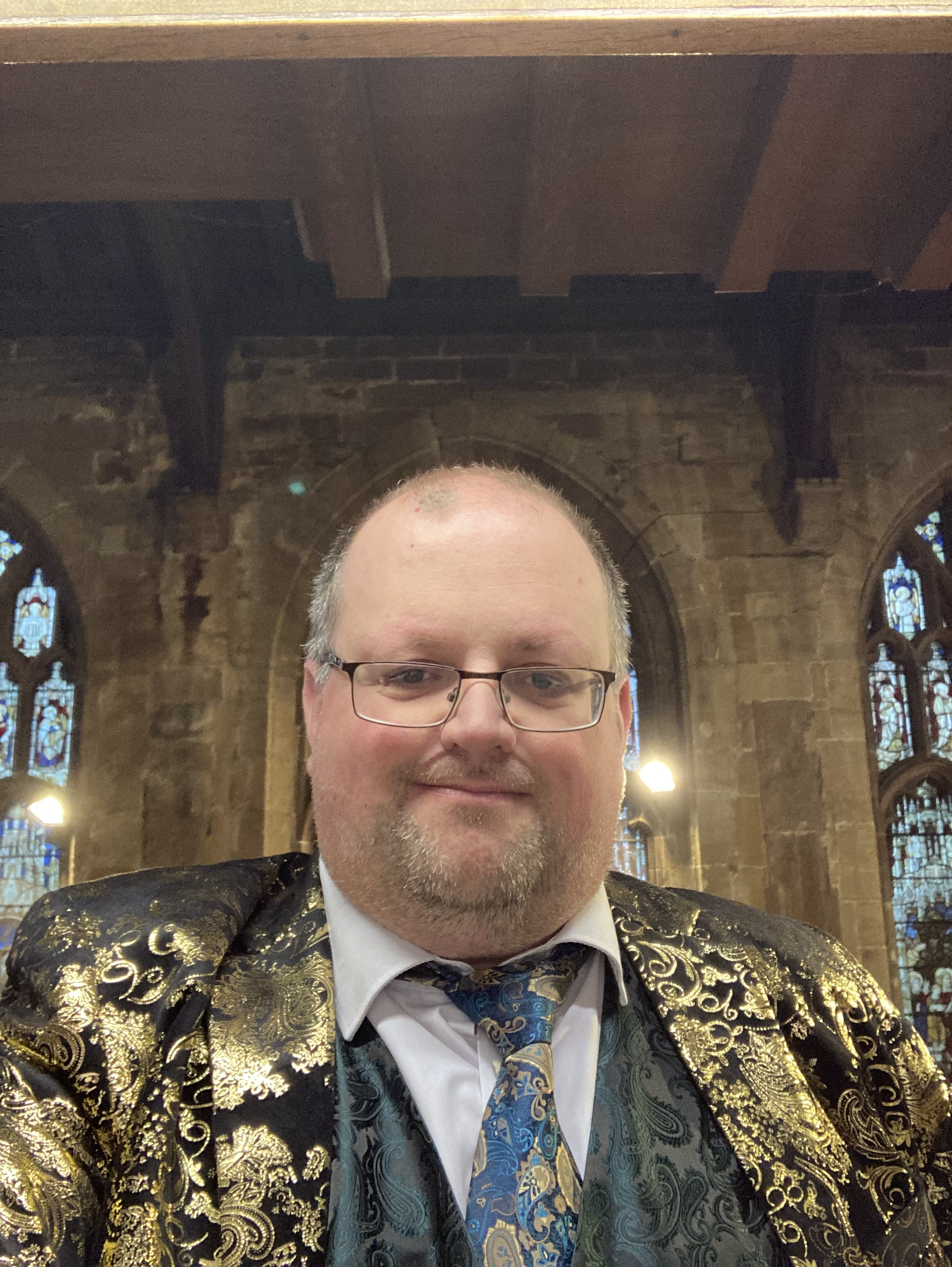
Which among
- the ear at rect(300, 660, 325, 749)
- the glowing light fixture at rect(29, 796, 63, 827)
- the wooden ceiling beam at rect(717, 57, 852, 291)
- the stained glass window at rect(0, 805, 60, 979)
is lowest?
the ear at rect(300, 660, 325, 749)

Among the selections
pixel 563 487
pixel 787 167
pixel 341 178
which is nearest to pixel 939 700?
pixel 563 487

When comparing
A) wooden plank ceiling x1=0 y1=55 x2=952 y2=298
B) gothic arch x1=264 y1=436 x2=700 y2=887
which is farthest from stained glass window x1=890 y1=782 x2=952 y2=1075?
wooden plank ceiling x1=0 y1=55 x2=952 y2=298

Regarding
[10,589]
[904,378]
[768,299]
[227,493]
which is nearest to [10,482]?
[10,589]

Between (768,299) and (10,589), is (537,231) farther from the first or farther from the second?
(10,589)

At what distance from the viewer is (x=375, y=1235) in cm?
104

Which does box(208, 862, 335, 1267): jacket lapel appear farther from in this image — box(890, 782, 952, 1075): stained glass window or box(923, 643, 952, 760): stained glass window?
box(923, 643, 952, 760): stained glass window

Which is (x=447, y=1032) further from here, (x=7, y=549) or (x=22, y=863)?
(x=7, y=549)

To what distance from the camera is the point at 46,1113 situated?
1.03 metres

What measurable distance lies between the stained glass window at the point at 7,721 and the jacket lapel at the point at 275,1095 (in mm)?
4303

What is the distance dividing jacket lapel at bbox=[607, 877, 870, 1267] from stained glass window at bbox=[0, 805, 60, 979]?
4.16 metres

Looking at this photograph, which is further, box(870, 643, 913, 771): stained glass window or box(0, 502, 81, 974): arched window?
box(870, 643, 913, 771): stained glass window

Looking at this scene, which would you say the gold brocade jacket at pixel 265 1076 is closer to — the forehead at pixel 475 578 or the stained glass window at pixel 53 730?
the forehead at pixel 475 578

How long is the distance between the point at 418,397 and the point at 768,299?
1.74 m

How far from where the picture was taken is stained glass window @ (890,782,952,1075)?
193 inches
